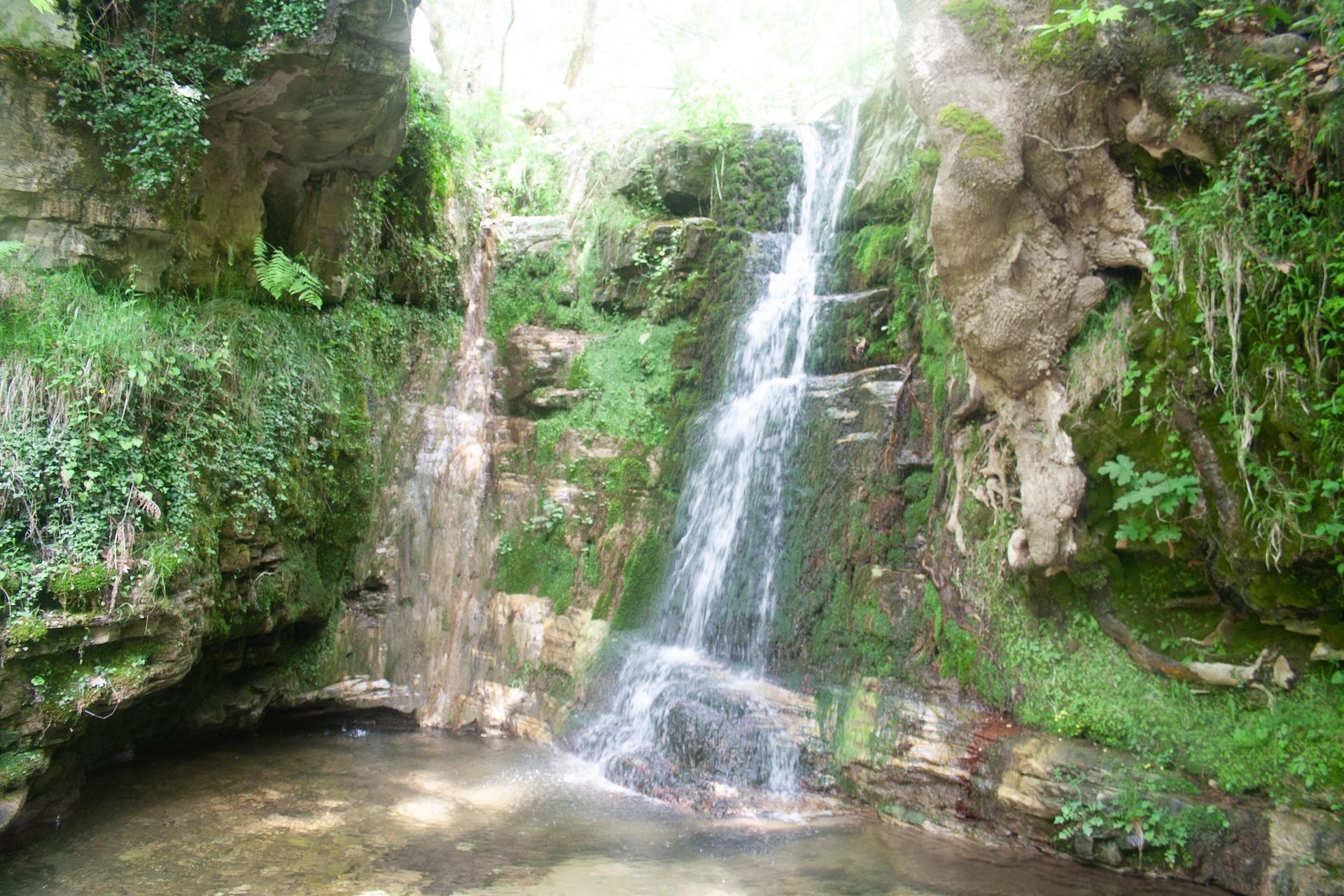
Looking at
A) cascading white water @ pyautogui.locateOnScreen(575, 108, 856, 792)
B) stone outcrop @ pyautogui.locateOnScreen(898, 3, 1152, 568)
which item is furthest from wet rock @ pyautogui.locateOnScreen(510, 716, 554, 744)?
stone outcrop @ pyautogui.locateOnScreen(898, 3, 1152, 568)

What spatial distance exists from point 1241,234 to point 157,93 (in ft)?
24.0

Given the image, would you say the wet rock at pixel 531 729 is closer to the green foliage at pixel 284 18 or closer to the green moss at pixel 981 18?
the green foliage at pixel 284 18

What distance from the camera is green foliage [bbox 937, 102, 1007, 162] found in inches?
211

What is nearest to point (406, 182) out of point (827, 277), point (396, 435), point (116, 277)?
point (396, 435)

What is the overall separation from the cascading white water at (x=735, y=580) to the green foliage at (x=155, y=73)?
5153mm

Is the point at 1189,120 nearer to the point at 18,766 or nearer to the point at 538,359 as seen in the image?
the point at 538,359

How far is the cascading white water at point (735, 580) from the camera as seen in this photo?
20.1ft

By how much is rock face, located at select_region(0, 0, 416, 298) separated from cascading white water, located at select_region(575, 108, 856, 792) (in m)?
4.31

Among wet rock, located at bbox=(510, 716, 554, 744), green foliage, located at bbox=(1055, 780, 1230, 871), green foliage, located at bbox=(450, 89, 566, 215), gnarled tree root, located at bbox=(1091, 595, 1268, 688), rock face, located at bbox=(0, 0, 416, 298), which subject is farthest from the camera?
green foliage, located at bbox=(450, 89, 566, 215)

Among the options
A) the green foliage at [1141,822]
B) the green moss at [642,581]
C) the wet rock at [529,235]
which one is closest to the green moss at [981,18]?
the green foliage at [1141,822]

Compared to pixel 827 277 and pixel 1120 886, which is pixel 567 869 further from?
pixel 827 277

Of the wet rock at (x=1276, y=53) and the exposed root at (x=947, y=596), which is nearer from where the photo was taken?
the wet rock at (x=1276, y=53)

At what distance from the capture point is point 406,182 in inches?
351

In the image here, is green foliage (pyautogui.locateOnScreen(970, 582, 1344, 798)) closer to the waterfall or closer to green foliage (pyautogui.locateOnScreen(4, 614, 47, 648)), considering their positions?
the waterfall
